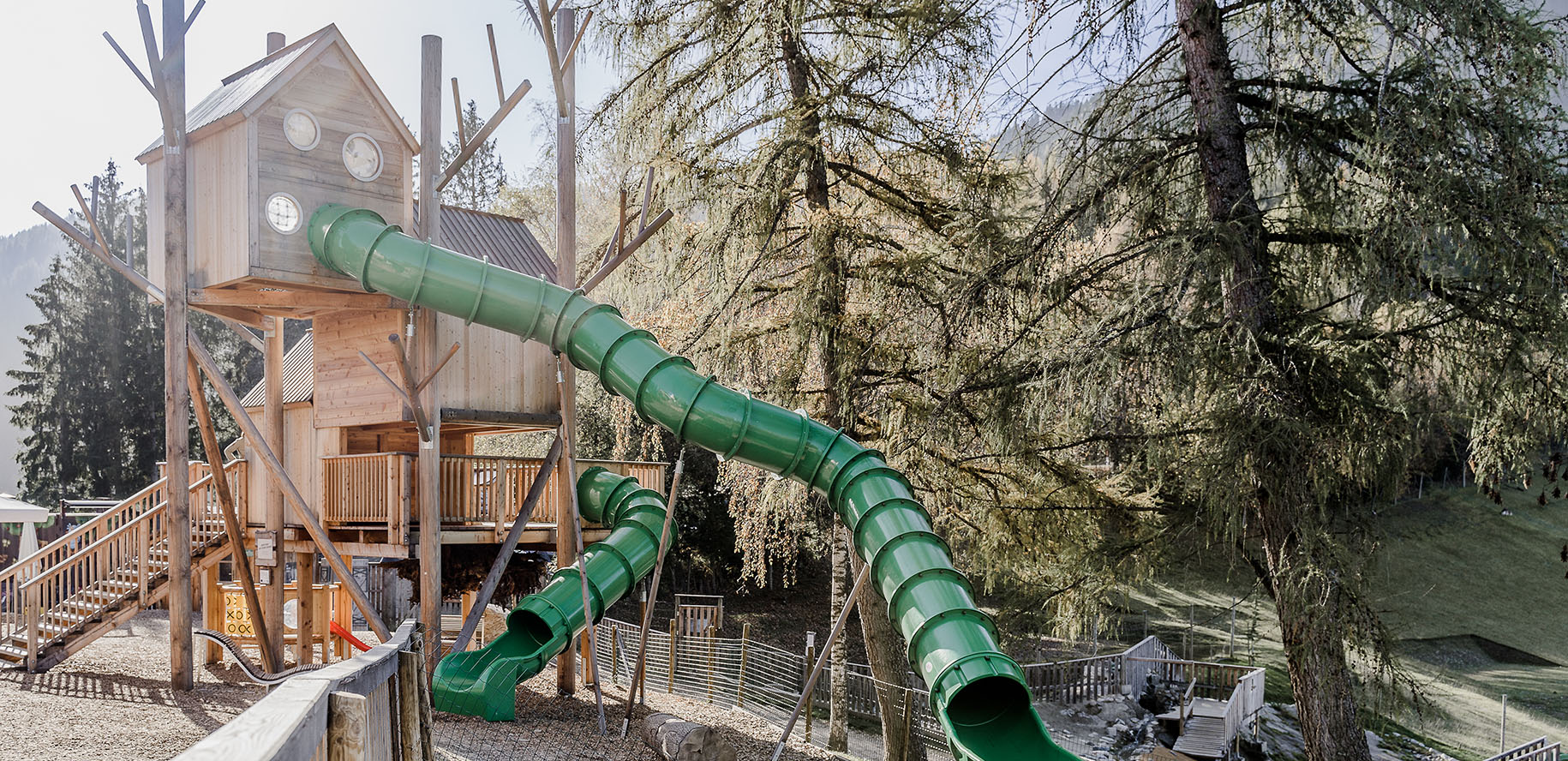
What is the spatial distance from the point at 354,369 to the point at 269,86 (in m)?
3.82

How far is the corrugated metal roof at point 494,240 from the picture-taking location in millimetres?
15492

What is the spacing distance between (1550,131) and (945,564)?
5.76 meters

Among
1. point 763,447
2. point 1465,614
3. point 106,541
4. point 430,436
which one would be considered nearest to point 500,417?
point 430,436

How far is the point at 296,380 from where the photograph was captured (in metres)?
16.9

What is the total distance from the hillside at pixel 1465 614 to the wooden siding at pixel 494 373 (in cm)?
Answer: 1404

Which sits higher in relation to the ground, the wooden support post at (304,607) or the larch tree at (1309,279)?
the larch tree at (1309,279)

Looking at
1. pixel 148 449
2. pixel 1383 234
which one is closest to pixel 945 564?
pixel 1383 234

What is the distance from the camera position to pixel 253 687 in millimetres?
13219

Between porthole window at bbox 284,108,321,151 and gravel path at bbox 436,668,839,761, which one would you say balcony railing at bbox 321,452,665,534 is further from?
porthole window at bbox 284,108,321,151

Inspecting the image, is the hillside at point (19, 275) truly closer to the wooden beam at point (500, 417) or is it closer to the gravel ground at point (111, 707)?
the gravel ground at point (111, 707)

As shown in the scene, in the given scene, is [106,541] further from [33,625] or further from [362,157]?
[362,157]

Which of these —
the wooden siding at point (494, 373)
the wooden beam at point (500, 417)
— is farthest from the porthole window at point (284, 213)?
the wooden beam at point (500, 417)

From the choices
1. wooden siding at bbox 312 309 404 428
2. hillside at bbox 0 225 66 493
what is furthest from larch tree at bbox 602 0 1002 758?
hillside at bbox 0 225 66 493

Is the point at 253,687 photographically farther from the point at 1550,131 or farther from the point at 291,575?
the point at 291,575
